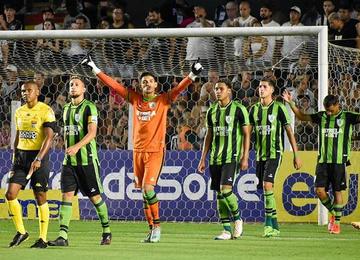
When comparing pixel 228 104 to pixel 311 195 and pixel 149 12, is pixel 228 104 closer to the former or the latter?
pixel 311 195

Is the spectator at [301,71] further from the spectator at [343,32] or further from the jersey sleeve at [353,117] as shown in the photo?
the jersey sleeve at [353,117]

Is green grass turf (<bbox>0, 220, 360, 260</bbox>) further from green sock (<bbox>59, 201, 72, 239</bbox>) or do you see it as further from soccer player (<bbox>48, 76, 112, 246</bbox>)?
soccer player (<bbox>48, 76, 112, 246</bbox>)

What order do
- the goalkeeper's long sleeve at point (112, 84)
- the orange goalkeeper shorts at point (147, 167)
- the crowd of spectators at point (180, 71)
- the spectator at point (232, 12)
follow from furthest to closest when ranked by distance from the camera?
the spectator at point (232, 12), the crowd of spectators at point (180, 71), the goalkeeper's long sleeve at point (112, 84), the orange goalkeeper shorts at point (147, 167)

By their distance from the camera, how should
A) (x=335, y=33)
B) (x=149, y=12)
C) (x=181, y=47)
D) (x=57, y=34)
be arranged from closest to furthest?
(x=57, y=34), (x=181, y=47), (x=335, y=33), (x=149, y=12)

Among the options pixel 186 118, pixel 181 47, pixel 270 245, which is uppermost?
pixel 181 47

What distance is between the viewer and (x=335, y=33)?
56.1 ft

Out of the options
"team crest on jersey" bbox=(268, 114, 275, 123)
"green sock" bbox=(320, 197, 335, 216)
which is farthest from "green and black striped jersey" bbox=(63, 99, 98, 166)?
"green sock" bbox=(320, 197, 335, 216)

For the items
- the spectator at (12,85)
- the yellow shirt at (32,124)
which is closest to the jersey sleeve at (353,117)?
the yellow shirt at (32,124)

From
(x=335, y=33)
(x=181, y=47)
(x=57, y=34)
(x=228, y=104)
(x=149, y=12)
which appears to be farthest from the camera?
(x=149, y=12)

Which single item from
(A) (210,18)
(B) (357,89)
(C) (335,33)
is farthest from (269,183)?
(A) (210,18)

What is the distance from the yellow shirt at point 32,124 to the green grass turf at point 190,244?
3.49 ft

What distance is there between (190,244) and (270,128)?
2.06m

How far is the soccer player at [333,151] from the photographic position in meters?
13.5

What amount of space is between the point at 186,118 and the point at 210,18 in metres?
4.03
